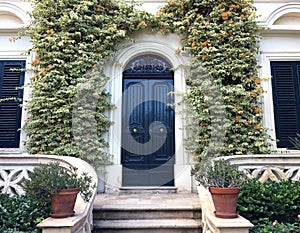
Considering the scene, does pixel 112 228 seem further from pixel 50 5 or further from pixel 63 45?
pixel 50 5

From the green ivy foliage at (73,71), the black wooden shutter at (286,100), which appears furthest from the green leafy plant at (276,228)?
the green ivy foliage at (73,71)

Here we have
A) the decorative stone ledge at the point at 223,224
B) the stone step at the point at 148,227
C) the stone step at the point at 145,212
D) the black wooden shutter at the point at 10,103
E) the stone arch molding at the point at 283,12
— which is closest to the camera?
the decorative stone ledge at the point at 223,224

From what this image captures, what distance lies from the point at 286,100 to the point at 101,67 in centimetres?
386

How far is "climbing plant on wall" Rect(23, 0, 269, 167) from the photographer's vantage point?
4.93 meters

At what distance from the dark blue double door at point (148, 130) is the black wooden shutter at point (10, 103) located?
2.10 metres

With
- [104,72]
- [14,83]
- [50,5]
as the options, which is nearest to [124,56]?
[104,72]

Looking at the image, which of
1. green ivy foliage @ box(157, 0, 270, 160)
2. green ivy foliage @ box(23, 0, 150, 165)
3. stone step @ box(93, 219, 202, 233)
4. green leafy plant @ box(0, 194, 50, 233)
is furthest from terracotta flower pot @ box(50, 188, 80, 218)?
green ivy foliage @ box(157, 0, 270, 160)

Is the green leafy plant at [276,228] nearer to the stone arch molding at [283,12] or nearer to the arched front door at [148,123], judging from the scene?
the arched front door at [148,123]

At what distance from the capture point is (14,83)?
215 inches

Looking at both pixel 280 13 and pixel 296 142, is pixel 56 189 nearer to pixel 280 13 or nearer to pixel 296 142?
pixel 296 142

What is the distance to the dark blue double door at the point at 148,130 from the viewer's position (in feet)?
17.3

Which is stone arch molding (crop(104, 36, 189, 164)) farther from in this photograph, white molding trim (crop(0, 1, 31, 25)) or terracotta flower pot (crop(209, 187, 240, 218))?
terracotta flower pot (crop(209, 187, 240, 218))

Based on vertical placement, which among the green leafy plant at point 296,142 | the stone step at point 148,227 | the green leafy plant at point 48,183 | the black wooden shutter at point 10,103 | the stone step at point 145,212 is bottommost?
the stone step at point 148,227

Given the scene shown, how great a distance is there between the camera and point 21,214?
2.85 metres
